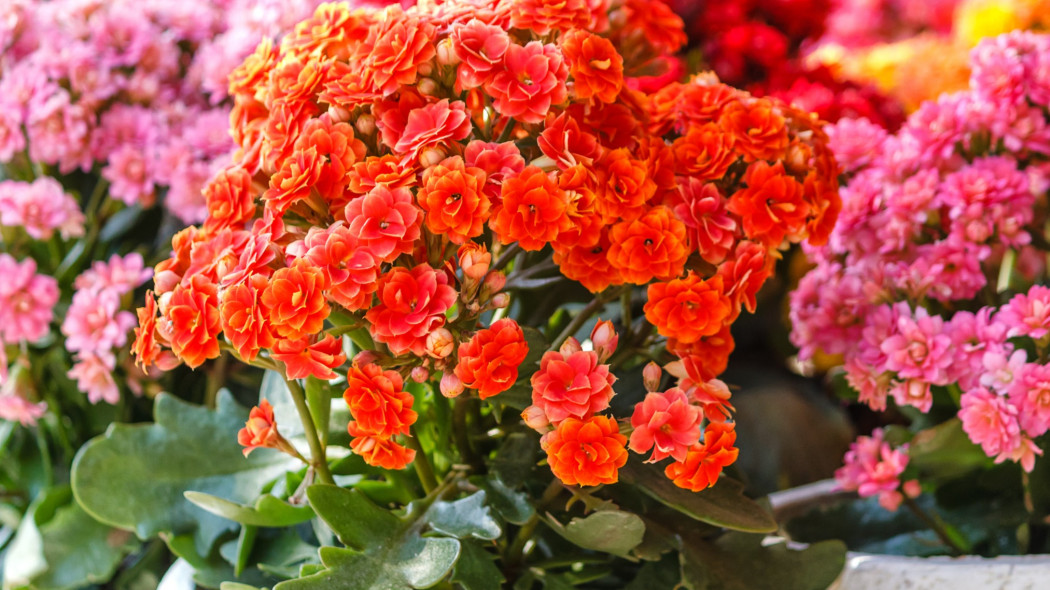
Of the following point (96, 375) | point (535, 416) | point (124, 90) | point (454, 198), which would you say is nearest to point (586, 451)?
point (535, 416)

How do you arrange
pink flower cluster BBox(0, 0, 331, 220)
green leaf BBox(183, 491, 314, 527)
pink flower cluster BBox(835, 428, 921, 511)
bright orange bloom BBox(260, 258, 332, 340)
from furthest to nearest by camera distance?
pink flower cluster BBox(0, 0, 331, 220)
pink flower cluster BBox(835, 428, 921, 511)
green leaf BBox(183, 491, 314, 527)
bright orange bloom BBox(260, 258, 332, 340)

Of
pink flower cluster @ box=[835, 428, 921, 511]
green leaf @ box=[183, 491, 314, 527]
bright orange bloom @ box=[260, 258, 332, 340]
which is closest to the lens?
bright orange bloom @ box=[260, 258, 332, 340]

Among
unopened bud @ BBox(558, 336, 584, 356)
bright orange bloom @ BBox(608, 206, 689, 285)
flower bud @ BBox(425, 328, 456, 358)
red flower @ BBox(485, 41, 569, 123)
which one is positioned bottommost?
unopened bud @ BBox(558, 336, 584, 356)

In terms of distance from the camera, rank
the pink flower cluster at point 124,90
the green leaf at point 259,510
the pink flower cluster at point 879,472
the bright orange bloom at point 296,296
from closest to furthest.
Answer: the bright orange bloom at point 296,296 < the green leaf at point 259,510 < the pink flower cluster at point 879,472 < the pink flower cluster at point 124,90

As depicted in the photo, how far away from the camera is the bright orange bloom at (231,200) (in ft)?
1.52

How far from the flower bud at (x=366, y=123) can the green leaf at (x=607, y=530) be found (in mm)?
225

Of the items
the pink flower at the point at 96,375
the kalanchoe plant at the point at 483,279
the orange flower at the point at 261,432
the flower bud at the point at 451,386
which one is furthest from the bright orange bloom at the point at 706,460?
the pink flower at the point at 96,375

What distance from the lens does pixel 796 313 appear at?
0.62 metres

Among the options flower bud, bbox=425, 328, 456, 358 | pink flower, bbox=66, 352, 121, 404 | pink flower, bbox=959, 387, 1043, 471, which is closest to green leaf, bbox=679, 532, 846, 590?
pink flower, bbox=959, 387, 1043, 471

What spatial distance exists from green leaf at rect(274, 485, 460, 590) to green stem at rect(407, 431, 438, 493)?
3cm

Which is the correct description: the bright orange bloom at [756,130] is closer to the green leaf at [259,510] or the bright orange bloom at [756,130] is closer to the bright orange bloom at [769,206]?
the bright orange bloom at [769,206]

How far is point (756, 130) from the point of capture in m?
0.48

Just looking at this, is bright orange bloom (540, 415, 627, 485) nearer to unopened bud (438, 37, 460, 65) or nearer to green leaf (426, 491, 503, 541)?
green leaf (426, 491, 503, 541)

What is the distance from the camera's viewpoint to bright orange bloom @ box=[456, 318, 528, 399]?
40cm
